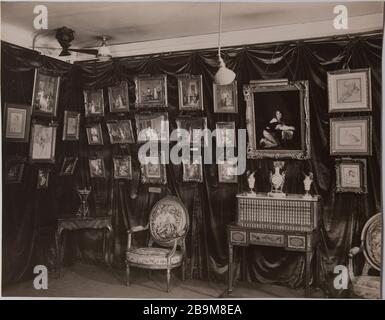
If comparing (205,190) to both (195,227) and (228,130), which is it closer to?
(195,227)

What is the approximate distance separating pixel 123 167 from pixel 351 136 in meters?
2.23

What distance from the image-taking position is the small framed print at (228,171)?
12.8ft

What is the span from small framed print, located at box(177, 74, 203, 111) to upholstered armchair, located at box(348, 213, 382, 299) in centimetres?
184

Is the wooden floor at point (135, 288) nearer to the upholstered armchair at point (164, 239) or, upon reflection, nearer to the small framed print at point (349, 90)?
the upholstered armchair at point (164, 239)

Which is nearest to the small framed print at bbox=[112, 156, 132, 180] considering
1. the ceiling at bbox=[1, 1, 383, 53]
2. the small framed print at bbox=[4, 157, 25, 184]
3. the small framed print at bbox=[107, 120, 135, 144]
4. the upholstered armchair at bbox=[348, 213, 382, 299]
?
the small framed print at bbox=[107, 120, 135, 144]

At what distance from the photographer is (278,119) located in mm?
3789

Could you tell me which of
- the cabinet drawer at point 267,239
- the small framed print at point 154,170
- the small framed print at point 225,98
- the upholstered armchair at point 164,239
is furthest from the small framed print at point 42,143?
the cabinet drawer at point 267,239

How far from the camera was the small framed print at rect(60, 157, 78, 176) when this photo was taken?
427cm

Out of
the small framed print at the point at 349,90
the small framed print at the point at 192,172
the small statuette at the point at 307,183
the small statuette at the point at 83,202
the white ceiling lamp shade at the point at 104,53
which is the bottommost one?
the small statuette at the point at 83,202

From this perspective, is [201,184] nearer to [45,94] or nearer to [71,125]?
[71,125]

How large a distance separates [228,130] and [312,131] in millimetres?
752

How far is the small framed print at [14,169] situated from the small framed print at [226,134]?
1814 mm

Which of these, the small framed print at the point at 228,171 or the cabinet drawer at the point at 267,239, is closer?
the cabinet drawer at the point at 267,239

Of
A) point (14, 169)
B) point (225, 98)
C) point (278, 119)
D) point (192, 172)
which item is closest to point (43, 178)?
point (14, 169)
